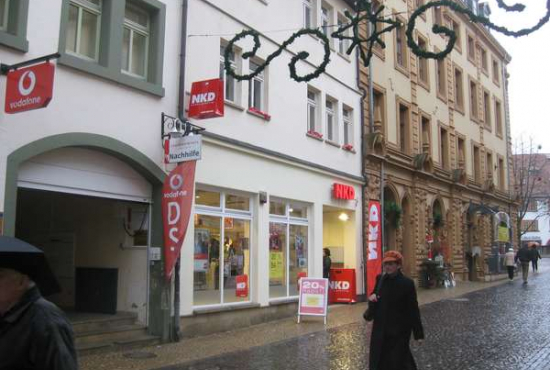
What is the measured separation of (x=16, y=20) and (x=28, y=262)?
734 centimetres

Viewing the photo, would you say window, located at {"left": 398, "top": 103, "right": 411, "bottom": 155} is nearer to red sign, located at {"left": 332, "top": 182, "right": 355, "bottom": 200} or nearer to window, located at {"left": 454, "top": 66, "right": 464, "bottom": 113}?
red sign, located at {"left": 332, "top": 182, "right": 355, "bottom": 200}

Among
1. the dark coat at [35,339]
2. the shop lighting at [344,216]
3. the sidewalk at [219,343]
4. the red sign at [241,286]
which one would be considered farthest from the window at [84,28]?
the shop lighting at [344,216]

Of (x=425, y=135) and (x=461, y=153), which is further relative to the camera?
(x=461, y=153)

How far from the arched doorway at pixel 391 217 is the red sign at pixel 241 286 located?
8.99m

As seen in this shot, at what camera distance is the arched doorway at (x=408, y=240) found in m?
23.6

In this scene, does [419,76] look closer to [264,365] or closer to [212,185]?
[212,185]

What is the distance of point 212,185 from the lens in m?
12.9

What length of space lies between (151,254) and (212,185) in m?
2.24

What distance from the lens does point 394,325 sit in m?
6.14

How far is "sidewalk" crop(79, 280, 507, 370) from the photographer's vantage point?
366 inches

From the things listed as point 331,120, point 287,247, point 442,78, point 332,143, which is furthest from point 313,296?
point 442,78

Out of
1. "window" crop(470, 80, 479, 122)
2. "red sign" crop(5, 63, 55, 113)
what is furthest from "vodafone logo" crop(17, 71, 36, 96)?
"window" crop(470, 80, 479, 122)

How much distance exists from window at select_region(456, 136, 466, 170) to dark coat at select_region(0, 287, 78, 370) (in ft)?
95.3

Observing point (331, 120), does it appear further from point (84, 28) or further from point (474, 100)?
point (474, 100)
